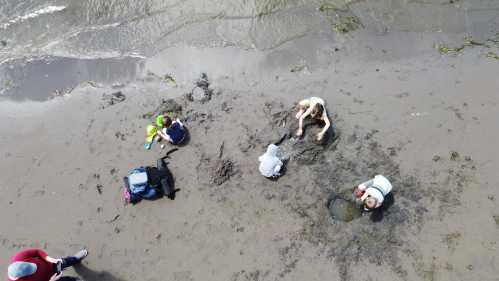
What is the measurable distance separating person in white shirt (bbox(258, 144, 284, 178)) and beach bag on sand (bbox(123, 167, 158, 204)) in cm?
186

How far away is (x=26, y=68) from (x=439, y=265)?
28.8 feet

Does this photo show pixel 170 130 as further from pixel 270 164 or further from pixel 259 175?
pixel 270 164

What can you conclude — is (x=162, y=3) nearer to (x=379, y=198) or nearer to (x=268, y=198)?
(x=268, y=198)

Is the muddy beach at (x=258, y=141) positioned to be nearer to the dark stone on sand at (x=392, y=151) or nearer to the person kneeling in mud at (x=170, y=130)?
the dark stone on sand at (x=392, y=151)

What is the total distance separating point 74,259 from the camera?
6.05 meters

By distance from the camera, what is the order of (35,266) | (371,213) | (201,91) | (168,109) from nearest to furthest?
(35,266) < (371,213) < (168,109) < (201,91)

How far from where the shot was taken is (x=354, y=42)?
804 centimetres

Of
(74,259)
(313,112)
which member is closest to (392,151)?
(313,112)

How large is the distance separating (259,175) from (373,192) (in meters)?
1.92

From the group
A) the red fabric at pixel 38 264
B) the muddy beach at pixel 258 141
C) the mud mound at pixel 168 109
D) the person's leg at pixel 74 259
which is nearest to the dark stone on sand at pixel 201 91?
the muddy beach at pixel 258 141

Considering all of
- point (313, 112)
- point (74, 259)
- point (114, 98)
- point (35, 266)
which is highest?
point (313, 112)

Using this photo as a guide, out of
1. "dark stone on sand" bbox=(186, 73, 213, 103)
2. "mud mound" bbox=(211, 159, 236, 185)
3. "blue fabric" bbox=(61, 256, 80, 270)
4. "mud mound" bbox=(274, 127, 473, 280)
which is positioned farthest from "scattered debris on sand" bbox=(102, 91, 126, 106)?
"mud mound" bbox=(274, 127, 473, 280)

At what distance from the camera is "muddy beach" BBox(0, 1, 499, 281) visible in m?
6.13

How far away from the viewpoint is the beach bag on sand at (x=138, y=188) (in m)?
6.41
